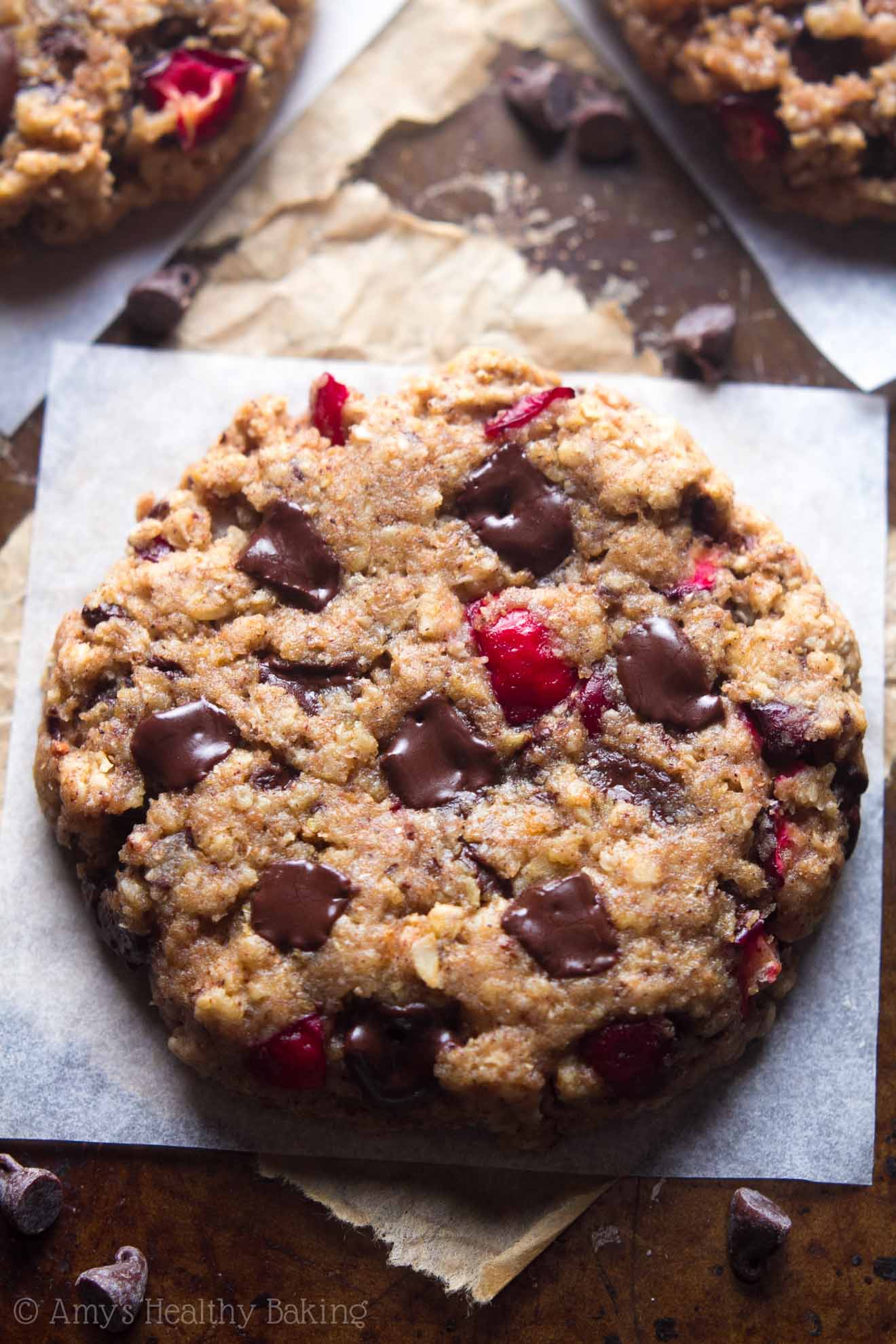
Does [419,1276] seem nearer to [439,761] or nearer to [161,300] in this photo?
[439,761]

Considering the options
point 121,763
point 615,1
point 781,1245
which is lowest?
point 781,1245

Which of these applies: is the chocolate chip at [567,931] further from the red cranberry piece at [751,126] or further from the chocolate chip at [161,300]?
the red cranberry piece at [751,126]

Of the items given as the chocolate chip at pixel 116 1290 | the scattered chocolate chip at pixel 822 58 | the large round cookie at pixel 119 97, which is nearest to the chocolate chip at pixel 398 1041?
the chocolate chip at pixel 116 1290

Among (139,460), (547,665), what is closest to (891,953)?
(547,665)

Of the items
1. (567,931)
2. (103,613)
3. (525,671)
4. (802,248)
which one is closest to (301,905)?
(567,931)

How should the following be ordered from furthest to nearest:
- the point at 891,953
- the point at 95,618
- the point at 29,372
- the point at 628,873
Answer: the point at 29,372 → the point at 891,953 → the point at 95,618 → the point at 628,873

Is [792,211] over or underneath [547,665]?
over

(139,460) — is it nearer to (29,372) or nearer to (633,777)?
(29,372)
